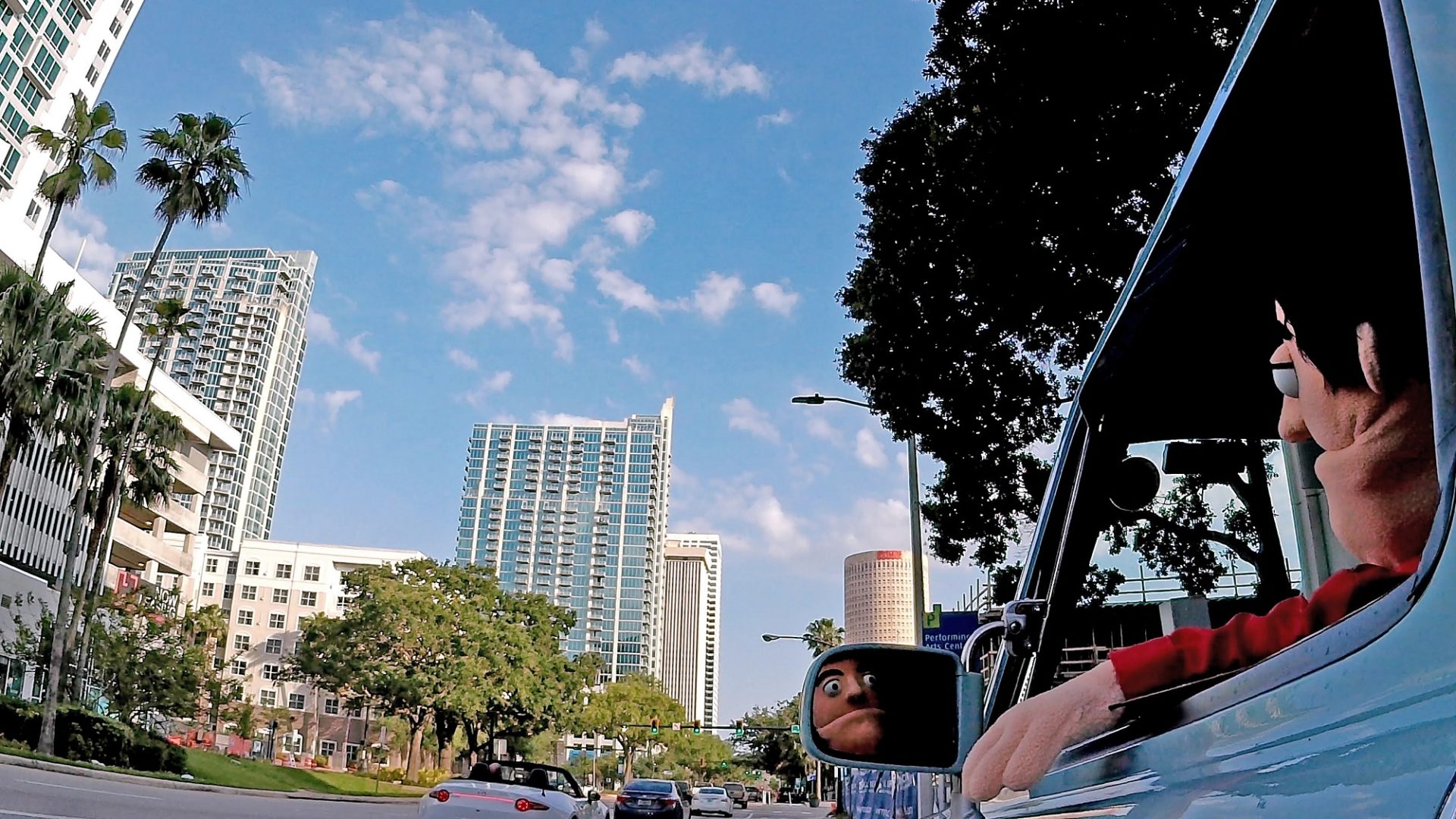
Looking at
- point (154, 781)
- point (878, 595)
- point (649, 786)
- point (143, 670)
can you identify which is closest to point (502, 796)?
point (649, 786)

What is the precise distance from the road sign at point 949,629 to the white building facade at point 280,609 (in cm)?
8304

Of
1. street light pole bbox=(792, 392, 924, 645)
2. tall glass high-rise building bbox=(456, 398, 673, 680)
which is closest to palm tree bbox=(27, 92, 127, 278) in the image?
street light pole bbox=(792, 392, 924, 645)

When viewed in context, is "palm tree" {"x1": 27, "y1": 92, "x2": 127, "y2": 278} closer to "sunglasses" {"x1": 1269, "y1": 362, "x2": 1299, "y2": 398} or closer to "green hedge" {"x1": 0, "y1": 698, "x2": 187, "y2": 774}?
"green hedge" {"x1": 0, "y1": 698, "x2": 187, "y2": 774}

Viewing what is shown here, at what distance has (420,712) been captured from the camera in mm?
43344

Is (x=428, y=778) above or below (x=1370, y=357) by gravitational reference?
below

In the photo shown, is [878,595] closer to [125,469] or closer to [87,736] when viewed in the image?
[87,736]

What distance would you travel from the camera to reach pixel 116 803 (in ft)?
50.4

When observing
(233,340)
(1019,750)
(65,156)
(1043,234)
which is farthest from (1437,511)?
(233,340)

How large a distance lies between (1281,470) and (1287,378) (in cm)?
19

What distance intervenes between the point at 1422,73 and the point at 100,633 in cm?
4294

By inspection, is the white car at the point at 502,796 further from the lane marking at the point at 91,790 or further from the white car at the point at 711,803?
the white car at the point at 711,803

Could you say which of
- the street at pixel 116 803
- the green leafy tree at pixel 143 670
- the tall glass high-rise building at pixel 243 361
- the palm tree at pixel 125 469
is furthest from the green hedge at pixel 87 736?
the tall glass high-rise building at pixel 243 361

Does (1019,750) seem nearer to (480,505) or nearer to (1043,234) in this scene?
(1043,234)

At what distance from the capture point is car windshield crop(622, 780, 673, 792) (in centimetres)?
2627
